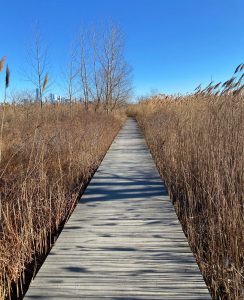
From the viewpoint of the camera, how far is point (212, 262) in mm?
2820

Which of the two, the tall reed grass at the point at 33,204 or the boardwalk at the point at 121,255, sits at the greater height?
the tall reed grass at the point at 33,204

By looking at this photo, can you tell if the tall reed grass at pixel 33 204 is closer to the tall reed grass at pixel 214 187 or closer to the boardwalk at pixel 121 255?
the boardwalk at pixel 121 255

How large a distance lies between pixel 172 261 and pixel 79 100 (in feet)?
71.1

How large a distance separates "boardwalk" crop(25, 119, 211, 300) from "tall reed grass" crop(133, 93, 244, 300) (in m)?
0.18

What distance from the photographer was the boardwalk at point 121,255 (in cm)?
236

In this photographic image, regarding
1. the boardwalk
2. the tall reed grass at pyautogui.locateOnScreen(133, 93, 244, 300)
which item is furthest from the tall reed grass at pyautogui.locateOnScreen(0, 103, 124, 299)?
the tall reed grass at pyautogui.locateOnScreen(133, 93, 244, 300)

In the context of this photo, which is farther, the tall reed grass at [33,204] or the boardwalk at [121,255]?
the tall reed grass at [33,204]

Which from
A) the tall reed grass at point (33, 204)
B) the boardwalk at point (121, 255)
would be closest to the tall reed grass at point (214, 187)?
the boardwalk at point (121, 255)

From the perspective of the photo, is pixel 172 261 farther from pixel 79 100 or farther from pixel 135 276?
pixel 79 100

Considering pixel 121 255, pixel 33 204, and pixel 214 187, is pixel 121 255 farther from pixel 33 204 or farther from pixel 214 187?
pixel 214 187

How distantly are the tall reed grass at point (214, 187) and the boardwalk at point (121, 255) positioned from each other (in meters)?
0.18

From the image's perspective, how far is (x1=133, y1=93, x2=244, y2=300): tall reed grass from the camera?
278cm

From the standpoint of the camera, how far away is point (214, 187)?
380 cm

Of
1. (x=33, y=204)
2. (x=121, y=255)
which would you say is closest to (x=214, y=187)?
(x=121, y=255)
